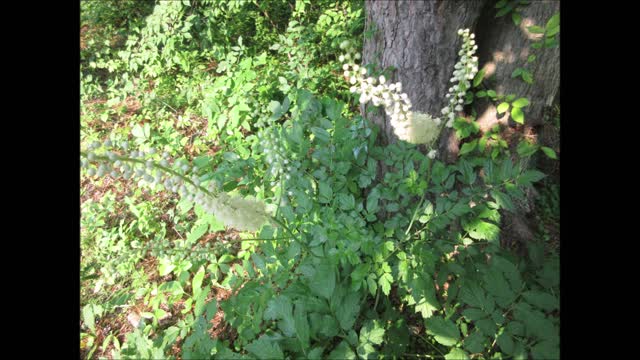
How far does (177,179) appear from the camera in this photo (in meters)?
1.18

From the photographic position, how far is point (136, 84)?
3623mm

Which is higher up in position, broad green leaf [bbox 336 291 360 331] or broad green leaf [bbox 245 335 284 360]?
broad green leaf [bbox 336 291 360 331]

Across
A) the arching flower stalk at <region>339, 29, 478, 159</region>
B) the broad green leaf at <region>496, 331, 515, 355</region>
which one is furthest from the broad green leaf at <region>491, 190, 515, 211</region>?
the broad green leaf at <region>496, 331, 515, 355</region>

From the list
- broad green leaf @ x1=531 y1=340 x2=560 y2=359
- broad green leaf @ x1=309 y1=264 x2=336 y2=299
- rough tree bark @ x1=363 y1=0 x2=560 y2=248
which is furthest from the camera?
rough tree bark @ x1=363 y1=0 x2=560 y2=248

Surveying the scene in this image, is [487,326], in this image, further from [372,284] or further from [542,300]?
[372,284]

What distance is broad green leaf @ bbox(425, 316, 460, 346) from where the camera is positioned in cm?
113

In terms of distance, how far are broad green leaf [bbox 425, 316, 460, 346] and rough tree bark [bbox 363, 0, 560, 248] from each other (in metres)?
0.87

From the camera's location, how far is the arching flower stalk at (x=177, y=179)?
1091 millimetres

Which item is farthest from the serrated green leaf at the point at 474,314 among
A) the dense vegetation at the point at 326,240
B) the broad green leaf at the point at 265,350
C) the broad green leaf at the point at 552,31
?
the broad green leaf at the point at 552,31

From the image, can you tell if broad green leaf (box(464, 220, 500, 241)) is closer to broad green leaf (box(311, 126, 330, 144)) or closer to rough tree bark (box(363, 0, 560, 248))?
rough tree bark (box(363, 0, 560, 248))
